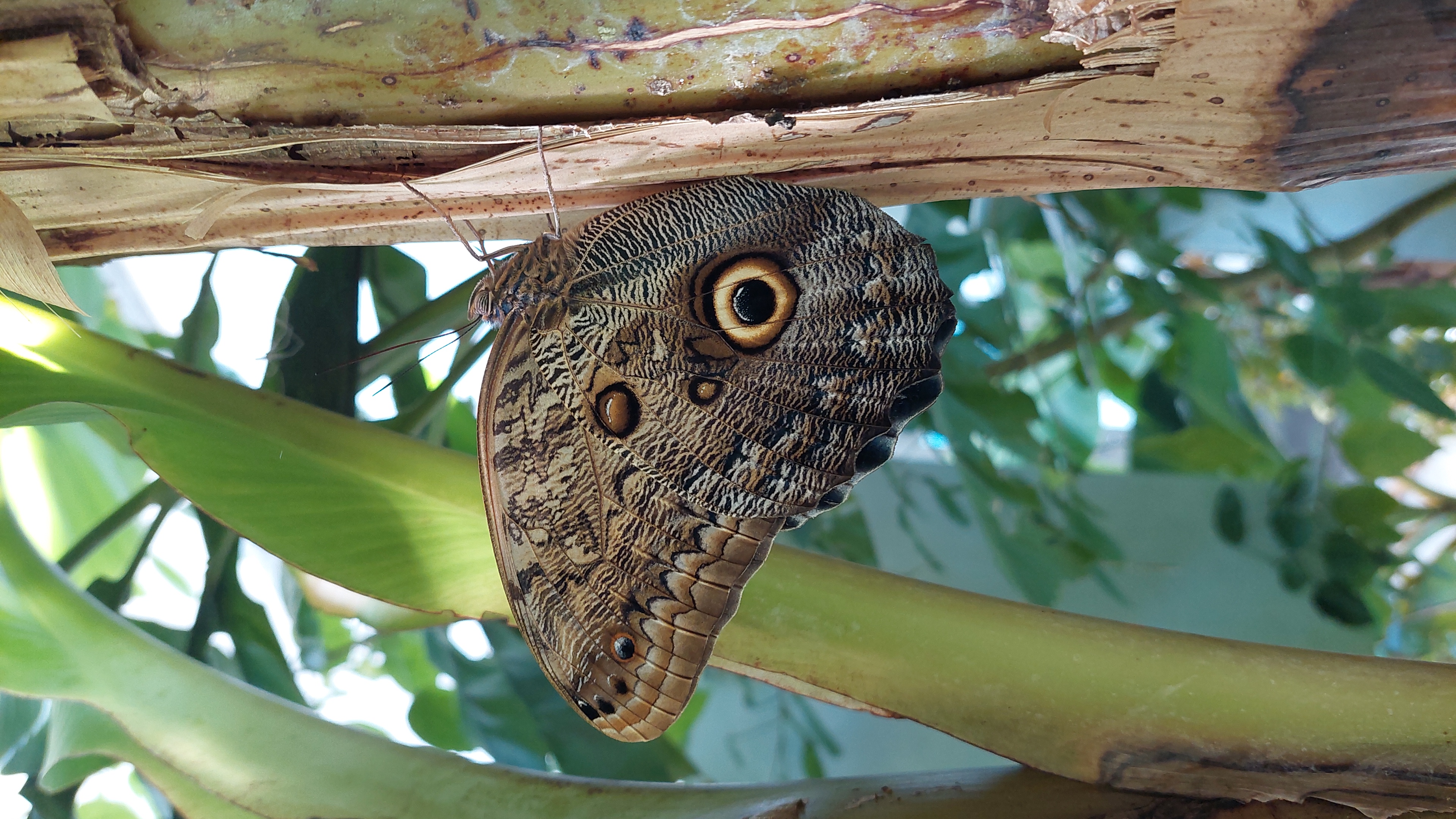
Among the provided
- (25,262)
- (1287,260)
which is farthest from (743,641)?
(1287,260)

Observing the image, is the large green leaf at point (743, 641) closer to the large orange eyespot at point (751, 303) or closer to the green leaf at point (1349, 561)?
the large orange eyespot at point (751, 303)

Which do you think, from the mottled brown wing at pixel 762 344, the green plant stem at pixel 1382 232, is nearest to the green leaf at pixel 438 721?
the mottled brown wing at pixel 762 344

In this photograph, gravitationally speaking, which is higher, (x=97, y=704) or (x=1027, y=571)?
(x=1027, y=571)

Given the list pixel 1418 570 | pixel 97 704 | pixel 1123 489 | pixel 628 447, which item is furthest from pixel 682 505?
pixel 1418 570

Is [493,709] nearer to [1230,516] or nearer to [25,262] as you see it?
[25,262]

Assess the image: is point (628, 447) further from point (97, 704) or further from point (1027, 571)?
point (1027, 571)
